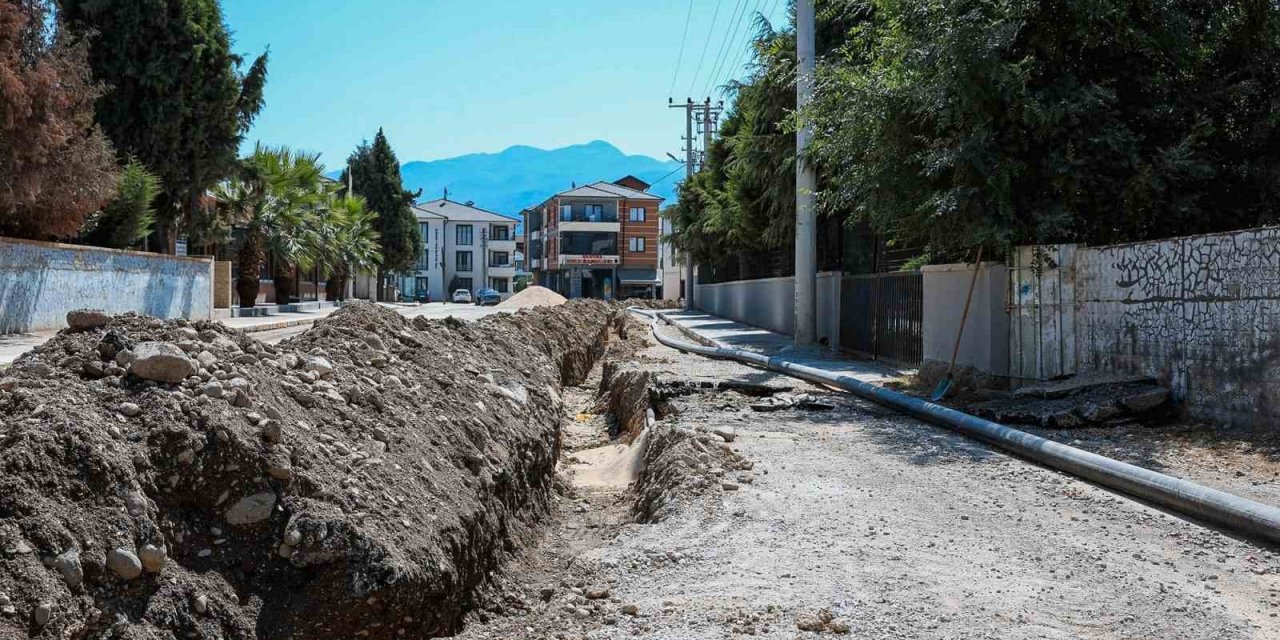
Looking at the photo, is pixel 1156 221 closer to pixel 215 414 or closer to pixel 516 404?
pixel 516 404

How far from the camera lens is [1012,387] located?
12.8m

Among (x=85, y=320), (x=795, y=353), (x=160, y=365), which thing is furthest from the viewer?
(x=795, y=353)

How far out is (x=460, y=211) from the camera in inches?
4348

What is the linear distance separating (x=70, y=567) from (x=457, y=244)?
355 feet

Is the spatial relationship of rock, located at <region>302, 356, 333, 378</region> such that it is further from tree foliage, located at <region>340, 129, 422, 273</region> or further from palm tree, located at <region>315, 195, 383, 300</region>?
tree foliage, located at <region>340, 129, 422, 273</region>

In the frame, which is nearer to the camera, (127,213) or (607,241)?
(127,213)

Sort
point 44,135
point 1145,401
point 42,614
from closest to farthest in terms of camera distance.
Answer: point 42,614, point 1145,401, point 44,135

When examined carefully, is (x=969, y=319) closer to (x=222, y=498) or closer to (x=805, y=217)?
(x=805, y=217)

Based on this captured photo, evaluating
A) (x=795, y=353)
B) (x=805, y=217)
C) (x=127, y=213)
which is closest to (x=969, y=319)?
(x=795, y=353)

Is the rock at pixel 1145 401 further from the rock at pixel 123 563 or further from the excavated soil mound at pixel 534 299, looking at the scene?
the excavated soil mound at pixel 534 299

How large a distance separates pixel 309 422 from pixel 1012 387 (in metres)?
10.0

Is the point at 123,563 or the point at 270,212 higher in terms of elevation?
the point at 270,212

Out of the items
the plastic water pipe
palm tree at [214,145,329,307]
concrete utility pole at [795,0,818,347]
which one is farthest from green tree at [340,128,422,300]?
the plastic water pipe

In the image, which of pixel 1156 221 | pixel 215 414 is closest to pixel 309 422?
pixel 215 414
